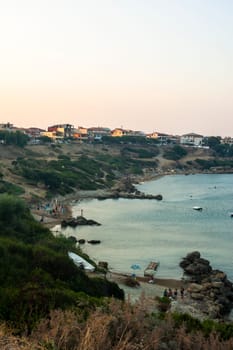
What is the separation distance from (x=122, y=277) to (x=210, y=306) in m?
5.80

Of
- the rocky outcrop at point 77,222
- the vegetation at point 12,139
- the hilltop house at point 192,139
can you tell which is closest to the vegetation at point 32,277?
the rocky outcrop at point 77,222

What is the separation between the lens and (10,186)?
54.2m

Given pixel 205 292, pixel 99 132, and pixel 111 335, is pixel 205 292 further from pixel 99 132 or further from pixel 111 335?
pixel 99 132

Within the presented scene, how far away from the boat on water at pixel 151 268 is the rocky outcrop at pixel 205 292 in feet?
6.07

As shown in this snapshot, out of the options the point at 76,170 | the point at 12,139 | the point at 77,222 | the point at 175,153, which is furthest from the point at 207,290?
the point at 175,153

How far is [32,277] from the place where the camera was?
15.0 metres

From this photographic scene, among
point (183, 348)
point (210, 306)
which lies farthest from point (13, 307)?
point (210, 306)

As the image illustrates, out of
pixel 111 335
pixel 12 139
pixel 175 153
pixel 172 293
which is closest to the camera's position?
pixel 111 335

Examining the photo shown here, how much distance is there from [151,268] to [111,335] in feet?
72.6

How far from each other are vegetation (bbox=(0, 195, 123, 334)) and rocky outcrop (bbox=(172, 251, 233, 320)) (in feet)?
13.9

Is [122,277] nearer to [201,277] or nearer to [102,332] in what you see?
[201,277]

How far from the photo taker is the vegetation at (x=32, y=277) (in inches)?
417

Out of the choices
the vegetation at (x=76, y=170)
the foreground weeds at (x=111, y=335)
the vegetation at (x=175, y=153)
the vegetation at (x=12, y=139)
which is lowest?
the vegetation at (x=76, y=170)

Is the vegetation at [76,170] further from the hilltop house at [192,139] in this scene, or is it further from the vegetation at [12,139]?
the hilltop house at [192,139]
